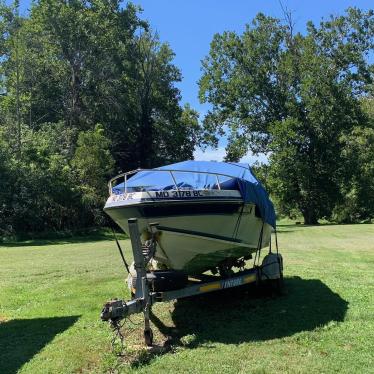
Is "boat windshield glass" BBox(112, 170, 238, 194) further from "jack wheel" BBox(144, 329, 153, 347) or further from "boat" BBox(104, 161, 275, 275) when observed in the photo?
"jack wheel" BBox(144, 329, 153, 347)

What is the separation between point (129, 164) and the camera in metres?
43.8

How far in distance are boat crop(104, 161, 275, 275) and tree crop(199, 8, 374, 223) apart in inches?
1403

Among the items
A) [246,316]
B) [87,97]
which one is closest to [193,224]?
[246,316]

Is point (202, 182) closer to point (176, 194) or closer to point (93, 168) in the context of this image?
point (176, 194)

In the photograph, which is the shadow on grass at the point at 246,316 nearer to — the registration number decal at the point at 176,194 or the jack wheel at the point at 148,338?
the jack wheel at the point at 148,338

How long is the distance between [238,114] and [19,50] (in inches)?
796

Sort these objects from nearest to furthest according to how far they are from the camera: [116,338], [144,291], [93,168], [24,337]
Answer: [144,291] < [116,338] < [24,337] < [93,168]

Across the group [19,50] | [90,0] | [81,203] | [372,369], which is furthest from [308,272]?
[90,0]

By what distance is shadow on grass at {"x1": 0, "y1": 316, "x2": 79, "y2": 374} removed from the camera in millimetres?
6145

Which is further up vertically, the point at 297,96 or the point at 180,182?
the point at 297,96

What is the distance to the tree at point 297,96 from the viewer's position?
43906 mm

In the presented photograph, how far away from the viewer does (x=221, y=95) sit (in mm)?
48406

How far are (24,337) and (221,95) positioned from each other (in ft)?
141

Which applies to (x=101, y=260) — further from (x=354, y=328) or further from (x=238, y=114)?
(x=238, y=114)
